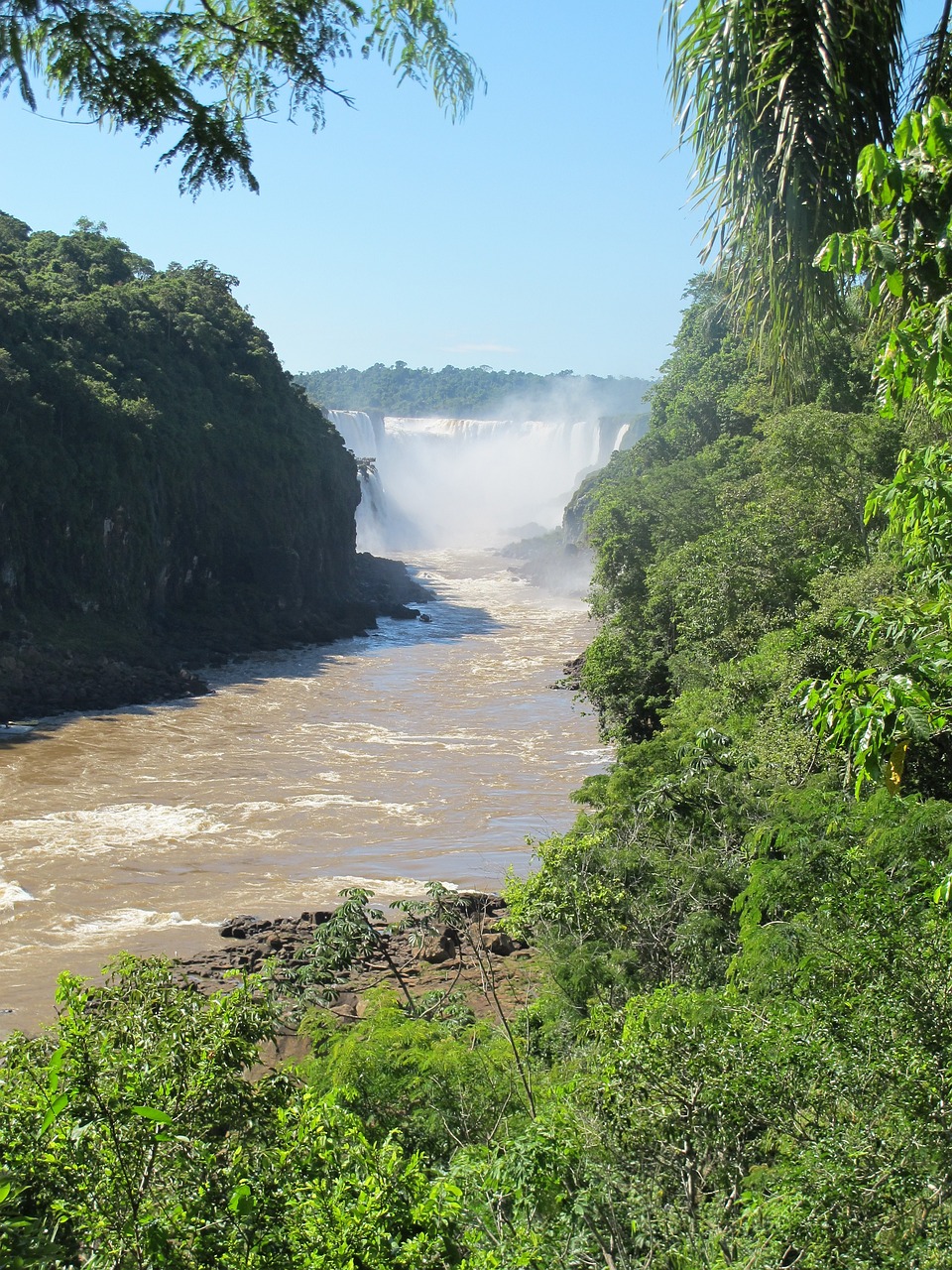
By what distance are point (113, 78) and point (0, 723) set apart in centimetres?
2848

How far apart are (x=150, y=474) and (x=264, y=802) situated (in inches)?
999

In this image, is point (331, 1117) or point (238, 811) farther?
point (238, 811)

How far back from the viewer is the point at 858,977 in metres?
5.27

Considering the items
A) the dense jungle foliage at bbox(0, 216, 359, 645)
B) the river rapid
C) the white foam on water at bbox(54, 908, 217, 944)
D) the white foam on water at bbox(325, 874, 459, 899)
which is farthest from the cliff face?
the white foam on water at bbox(325, 874, 459, 899)

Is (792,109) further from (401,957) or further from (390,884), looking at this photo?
(390,884)

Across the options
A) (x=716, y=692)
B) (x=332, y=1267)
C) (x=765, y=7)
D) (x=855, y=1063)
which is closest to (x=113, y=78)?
(x=765, y=7)

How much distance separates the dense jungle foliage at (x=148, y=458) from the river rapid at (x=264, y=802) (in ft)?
22.9

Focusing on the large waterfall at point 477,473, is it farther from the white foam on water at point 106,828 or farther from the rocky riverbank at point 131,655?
the white foam on water at point 106,828

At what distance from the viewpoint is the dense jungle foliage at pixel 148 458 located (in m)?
38.9

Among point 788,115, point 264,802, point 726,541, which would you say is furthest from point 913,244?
point 264,802

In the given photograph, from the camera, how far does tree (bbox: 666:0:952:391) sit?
4117 millimetres

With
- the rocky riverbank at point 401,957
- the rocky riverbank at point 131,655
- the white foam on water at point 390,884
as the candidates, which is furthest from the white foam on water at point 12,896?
the rocky riverbank at point 131,655

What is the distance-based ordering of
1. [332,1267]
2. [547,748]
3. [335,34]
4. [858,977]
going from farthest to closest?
1. [547,748]
2. [858,977]
3. [335,34]
4. [332,1267]

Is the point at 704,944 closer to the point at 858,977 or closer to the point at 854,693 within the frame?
the point at 858,977
